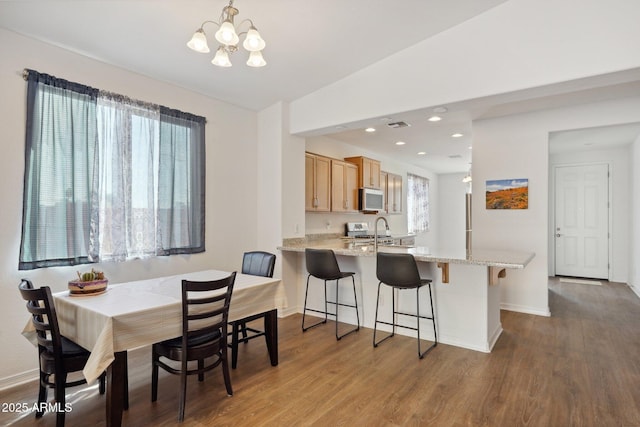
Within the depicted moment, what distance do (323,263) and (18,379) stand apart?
2.66m

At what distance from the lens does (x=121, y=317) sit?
→ 1916mm

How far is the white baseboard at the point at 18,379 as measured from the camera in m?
2.54

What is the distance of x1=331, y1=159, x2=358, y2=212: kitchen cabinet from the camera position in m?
5.40

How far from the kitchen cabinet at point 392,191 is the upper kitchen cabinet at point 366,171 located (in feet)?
1.87

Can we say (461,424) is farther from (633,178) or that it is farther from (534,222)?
(633,178)

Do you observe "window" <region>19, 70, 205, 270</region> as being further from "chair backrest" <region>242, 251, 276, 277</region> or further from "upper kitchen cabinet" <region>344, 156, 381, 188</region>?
"upper kitchen cabinet" <region>344, 156, 381, 188</region>

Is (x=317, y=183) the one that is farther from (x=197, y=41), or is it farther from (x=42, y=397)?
(x=42, y=397)

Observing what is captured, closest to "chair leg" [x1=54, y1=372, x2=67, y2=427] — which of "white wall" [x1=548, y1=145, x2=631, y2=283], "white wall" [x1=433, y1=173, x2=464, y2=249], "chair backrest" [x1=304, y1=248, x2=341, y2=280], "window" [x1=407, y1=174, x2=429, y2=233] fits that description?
"chair backrest" [x1=304, y1=248, x2=341, y2=280]

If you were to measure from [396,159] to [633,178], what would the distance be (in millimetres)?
4173

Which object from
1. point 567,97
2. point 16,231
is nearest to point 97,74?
point 16,231

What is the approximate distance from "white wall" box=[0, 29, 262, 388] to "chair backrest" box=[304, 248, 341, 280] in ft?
3.63

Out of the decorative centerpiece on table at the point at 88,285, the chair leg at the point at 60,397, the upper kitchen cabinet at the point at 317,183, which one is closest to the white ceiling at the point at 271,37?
the upper kitchen cabinet at the point at 317,183

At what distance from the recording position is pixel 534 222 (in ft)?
14.7

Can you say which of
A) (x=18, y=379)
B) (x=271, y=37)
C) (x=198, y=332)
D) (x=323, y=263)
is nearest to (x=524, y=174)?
(x=323, y=263)
